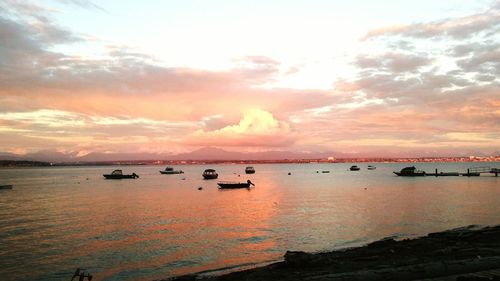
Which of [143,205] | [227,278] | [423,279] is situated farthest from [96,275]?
[143,205]

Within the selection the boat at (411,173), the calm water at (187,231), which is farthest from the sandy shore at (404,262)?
the boat at (411,173)

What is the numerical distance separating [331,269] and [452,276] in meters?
4.68

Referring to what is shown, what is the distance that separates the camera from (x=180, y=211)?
49.7 metres

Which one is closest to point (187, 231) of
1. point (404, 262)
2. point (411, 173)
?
point (404, 262)

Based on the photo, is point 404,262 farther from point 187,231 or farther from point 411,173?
point 411,173

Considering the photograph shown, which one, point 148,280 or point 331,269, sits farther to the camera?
point 148,280

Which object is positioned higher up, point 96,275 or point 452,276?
point 452,276

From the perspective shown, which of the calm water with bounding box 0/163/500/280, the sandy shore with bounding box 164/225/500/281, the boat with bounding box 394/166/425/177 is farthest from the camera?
the boat with bounding box 394/166/425/177

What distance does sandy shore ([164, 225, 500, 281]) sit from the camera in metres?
13.5

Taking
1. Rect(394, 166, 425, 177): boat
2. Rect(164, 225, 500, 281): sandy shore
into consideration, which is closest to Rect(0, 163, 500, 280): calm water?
Rect(164, 225, 500, 281): sandy shore

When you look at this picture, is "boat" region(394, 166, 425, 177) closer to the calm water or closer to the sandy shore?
the calm water

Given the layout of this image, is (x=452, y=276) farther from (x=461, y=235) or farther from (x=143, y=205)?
(x=143, y=205)

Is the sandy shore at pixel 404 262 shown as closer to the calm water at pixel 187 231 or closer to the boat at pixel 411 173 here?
the calm water at pixel 187 231

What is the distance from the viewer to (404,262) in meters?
16.8
